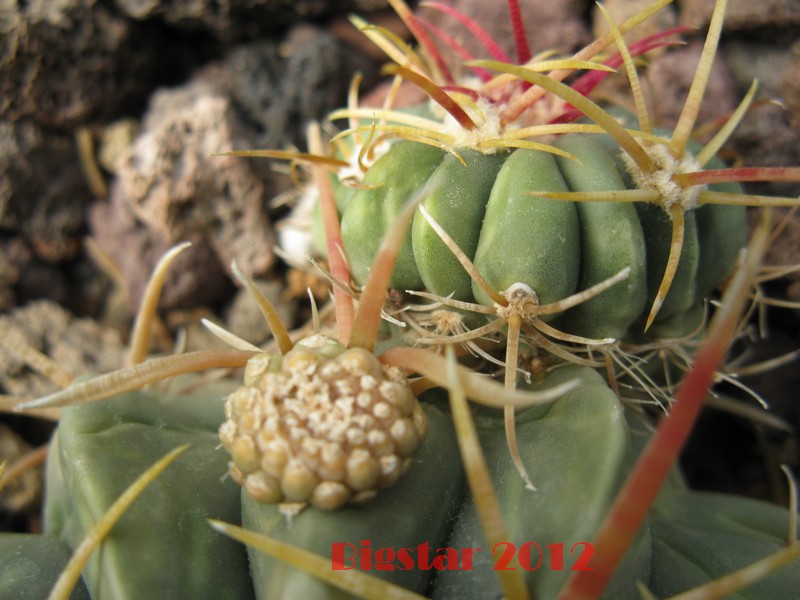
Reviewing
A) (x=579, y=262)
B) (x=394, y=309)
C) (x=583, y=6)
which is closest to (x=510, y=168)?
(x=579, y=262)

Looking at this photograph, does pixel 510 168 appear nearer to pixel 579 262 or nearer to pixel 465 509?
pixel 579 262

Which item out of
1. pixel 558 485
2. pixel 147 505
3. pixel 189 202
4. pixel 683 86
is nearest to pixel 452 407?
pixel 558 485

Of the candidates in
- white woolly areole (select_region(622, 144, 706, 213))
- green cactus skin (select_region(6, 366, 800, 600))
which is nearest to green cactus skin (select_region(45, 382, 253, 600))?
green cactus skin (select_region(6, 366, 800, 600))

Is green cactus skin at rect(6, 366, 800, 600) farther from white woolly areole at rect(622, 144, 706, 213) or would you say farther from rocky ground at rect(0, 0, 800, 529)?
rocky ground at rect(0, 0, 800, 529)

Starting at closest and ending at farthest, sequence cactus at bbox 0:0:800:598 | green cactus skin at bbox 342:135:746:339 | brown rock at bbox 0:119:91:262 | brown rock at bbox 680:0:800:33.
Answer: cactus at bbox 0:0:800:598
green cactus skin at bbox 342:135:746:339
brown rock at bbox 680:0:800:33
brown rock at bbox 0:119:91:262

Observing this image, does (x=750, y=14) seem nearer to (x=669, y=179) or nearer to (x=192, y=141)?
(x=669, y=179)

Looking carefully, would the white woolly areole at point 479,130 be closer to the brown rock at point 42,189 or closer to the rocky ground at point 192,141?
the rocky ground at point 192,141
